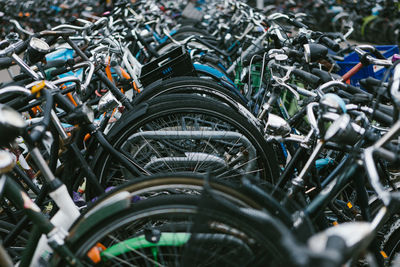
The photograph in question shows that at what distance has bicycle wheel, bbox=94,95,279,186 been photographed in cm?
228

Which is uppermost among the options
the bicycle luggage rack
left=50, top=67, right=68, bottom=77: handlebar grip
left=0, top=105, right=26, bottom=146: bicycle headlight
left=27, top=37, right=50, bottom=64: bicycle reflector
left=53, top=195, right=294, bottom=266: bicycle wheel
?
left=27, top=37, right=50, bottom=64: bicycle reflector

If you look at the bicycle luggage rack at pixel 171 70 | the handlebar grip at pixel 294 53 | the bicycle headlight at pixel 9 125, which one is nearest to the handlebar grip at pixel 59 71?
the bicycle luggage rack at pixel 171 70

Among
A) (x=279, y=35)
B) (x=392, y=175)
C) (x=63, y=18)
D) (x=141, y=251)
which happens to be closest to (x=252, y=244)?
(x=141, y=251)

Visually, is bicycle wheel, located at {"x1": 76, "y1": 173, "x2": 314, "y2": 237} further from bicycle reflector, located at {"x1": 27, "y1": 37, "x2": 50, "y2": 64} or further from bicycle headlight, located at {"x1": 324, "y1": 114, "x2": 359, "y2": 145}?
bicycle reflector, located at {"x1": 27, "y1": 37, "x2": 50, "y2": 64}

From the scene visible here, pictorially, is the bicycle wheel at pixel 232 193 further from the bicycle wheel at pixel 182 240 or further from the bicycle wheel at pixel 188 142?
the bicycle wheel at pixel 188 142

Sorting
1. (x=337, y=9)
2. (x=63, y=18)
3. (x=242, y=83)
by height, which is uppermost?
(x=63, y=18)

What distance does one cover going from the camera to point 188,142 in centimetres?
267


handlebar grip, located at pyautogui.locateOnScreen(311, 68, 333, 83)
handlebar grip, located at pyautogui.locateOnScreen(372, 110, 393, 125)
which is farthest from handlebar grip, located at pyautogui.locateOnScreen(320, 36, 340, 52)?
handlebar grip, located at pyautogui.locateOnScreen(372, 110, 393, 125)

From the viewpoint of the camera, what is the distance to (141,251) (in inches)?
62.6

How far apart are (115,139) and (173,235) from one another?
90cm

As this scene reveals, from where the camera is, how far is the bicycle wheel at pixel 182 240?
127 cm

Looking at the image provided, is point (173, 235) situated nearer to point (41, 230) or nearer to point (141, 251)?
point (141, 251)

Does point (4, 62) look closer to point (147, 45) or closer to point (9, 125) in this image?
point (9, 125)

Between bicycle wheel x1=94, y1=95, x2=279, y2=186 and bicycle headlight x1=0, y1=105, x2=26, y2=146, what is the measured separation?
0.87 meters
